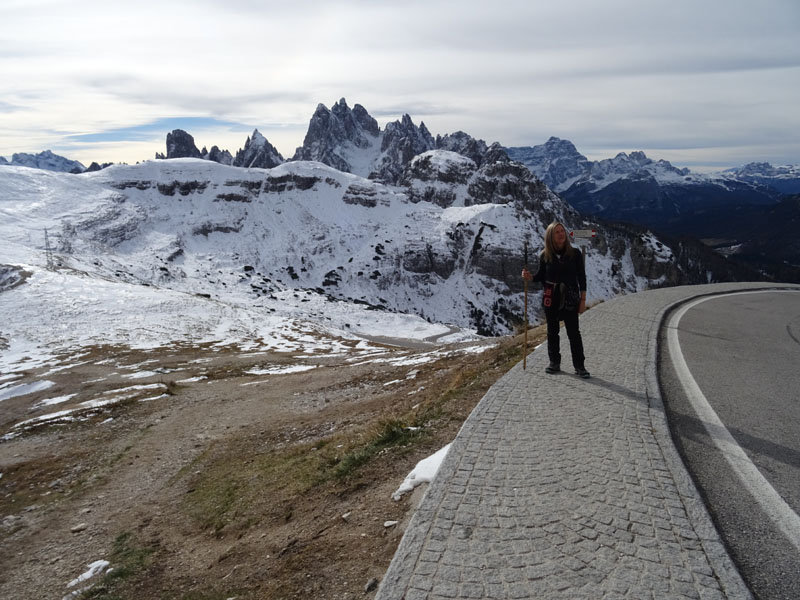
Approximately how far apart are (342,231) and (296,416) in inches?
6541

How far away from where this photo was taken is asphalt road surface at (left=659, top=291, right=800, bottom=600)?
13.5 feet

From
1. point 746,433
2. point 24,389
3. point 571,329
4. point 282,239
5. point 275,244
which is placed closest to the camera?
point 746,433

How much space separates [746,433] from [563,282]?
3620 mm

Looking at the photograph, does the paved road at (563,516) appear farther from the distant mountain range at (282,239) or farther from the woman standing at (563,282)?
the distant mountain range at (282,239)

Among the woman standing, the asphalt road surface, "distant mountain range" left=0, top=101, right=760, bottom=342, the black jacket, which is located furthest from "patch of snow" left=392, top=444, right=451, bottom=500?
"distant mountain range" left=0, top=101, right=760, bottom=342

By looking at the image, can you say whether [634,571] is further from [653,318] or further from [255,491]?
[653,318]

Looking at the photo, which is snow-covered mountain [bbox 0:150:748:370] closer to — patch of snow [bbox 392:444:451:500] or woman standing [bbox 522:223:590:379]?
woman standing [bbox 522:223:590:379]

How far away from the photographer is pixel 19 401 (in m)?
22.7

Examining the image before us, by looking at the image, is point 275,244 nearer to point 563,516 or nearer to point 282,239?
point 282,239

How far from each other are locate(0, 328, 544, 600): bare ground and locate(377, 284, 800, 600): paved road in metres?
0.59

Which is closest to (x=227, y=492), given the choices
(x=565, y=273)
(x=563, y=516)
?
(x=563, y=516)

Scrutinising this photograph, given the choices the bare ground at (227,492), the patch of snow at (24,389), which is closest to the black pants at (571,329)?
the bare ground at (227,492)

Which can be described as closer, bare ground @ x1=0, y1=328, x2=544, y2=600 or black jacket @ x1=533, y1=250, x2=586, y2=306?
bare ground @ x1=0, y1=328, x2=544, y2=600

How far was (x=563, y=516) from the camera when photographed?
4.51 m
